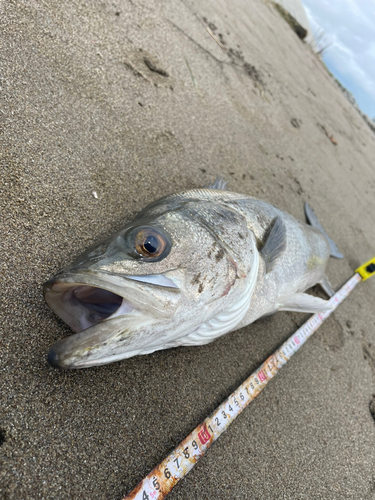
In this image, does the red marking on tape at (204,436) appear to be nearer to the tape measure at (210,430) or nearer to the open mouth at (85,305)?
the tape measure at (210,430)

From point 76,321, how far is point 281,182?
331cm

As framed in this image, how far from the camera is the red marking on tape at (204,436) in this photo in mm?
1589

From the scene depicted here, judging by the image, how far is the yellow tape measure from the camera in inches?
154

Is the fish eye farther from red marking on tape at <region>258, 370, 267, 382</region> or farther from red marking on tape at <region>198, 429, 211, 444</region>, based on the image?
red marking on tape at <region>258, 370, 267, 382</region>

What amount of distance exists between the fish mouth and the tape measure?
676mm

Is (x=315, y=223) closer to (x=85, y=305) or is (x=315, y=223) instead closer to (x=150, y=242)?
(x=150, y=242)

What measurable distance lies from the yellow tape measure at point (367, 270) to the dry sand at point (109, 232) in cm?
20

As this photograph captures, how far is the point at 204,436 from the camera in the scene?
1.61m

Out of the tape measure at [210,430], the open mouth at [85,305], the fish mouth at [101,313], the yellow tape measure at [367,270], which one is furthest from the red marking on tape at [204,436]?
the yellow tape measure at [367,270]

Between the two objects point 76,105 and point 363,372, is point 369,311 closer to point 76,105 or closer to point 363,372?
point 363,372

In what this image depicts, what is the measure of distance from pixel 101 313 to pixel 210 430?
101 cm

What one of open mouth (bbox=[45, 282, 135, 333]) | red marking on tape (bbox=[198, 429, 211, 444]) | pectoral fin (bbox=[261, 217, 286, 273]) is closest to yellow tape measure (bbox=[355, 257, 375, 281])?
pectoral fin (bbox=[261, 217, 286, 273])

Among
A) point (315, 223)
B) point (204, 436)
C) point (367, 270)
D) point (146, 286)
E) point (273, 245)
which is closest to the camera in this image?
point (146, 286)

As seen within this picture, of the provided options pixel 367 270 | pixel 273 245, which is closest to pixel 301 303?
pixel 273 245
